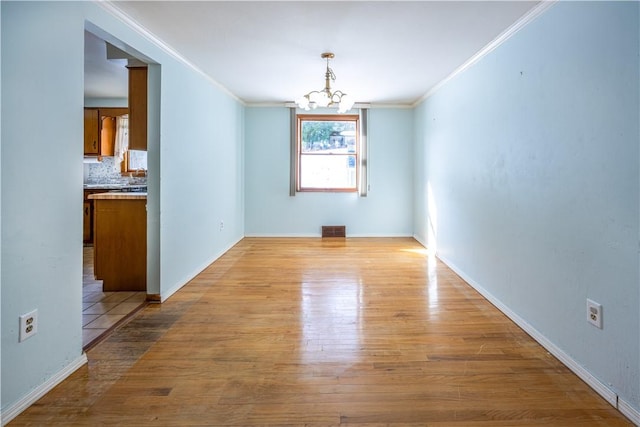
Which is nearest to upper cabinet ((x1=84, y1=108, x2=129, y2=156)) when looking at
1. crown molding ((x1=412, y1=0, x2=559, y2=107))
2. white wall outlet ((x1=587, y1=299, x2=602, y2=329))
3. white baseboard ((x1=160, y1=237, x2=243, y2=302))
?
white baseboard ((x1=160, y1=237, x2=243, y2=302))

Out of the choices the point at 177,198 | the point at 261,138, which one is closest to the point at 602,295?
the point at 177,198

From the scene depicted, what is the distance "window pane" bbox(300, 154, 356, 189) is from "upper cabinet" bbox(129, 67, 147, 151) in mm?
3539

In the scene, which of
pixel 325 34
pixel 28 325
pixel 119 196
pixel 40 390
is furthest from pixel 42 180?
pixel 325 34

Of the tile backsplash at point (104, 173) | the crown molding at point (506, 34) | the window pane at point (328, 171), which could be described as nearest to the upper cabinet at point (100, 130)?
the tile backsplash at point (104, 173)

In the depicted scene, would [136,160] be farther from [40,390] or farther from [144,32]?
[40,390]

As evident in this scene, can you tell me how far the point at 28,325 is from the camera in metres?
1.66

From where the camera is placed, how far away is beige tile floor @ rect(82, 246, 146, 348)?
2462mm

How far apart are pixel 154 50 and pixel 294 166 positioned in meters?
3.44

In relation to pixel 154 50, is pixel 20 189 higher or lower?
lower

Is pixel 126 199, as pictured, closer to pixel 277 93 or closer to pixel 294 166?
pixel 277 93

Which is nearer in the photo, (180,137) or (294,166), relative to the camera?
(180,137)

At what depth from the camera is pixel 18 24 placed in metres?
1.60

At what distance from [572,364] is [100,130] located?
6721mm

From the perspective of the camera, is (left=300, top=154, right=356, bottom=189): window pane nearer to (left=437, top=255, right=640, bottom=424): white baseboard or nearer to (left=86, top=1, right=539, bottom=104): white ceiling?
(left=86, top=1, right=539, bottom=104): white ceiling
